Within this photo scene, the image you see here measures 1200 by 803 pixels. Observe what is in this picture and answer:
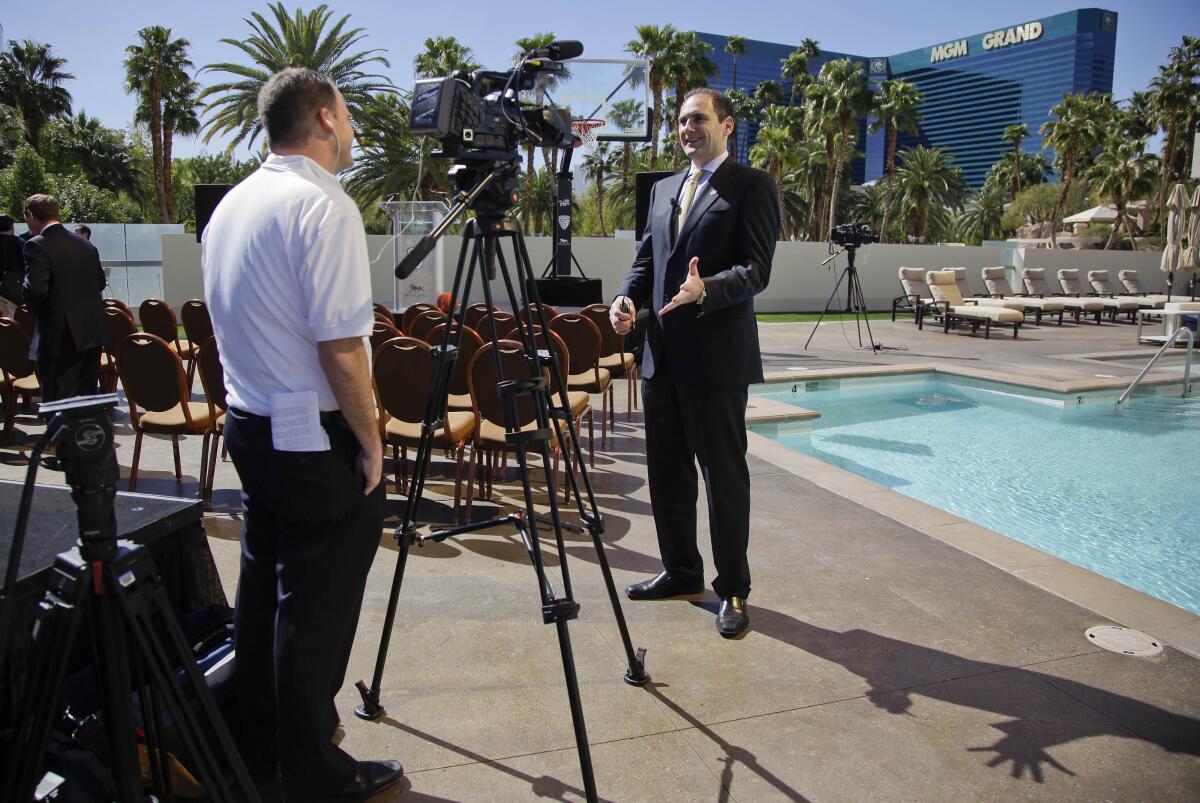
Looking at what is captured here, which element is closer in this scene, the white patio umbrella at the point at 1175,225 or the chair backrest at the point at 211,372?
the chair backrest at the point at 211,372

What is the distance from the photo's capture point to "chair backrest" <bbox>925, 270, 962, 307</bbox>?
53.5ft

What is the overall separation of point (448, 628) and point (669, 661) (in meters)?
0.79

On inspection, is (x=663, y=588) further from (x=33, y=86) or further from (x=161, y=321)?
(x=33, y=86)

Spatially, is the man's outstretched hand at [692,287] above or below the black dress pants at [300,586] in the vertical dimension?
above

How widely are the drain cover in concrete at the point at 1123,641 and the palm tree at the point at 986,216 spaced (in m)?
61.9

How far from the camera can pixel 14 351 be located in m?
5.34

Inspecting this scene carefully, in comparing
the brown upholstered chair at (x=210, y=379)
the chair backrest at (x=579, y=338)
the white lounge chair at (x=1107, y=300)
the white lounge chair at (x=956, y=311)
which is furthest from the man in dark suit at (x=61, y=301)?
the white lounge chair at (x=1107, y=300)

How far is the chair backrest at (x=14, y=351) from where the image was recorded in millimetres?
5312

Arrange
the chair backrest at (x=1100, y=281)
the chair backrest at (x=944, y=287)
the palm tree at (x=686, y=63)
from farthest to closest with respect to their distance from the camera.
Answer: the palm tree at (x=686, y=63)
the chair backrest at (x=1100, y=281)
the chair backrest at (x=944, y=287)

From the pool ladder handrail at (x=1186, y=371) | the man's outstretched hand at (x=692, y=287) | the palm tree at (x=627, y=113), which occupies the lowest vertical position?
the pool ladder handrail at (x=1186, y=371)

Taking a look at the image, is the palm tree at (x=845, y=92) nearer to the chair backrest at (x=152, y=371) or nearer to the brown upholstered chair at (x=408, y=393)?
the brown upholstered chair at (x=408, y=393)

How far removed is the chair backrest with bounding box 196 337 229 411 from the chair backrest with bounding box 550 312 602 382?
200cm

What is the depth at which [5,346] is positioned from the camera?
17.5 ft

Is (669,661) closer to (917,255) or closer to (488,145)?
(488,145)
